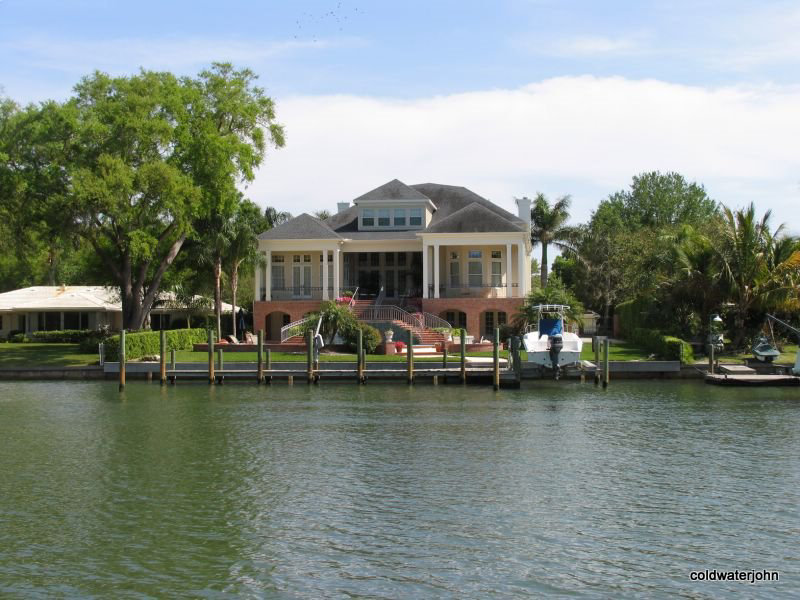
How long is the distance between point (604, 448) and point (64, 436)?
14724 mm

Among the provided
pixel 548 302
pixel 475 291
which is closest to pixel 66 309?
pixel 475 291

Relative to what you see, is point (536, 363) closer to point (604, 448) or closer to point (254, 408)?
point (254, 408)

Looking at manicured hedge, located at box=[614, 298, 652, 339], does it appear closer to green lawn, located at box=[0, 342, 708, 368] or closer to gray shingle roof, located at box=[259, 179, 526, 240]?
green lawn, located at box=[0, 342, 708, 368]

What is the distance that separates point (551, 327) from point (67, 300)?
3855cm

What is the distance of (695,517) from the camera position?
1705 centimetres

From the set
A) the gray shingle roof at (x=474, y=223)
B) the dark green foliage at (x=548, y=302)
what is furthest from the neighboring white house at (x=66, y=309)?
the dark green foliage at (x=548, y=302)

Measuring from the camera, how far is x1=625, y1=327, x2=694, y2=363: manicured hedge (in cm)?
4138

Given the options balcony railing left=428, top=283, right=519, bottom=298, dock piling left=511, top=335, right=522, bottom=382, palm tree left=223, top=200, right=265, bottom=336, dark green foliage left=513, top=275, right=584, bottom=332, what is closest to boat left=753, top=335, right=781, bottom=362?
dark green foliage left=513, top=275, right=584, bottom=332

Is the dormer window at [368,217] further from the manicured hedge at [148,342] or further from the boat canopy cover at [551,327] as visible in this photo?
the boat canopy cover at [551,327]

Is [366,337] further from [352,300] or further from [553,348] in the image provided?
[553,348]

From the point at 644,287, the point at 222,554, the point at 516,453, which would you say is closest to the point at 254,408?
the point at 516,453

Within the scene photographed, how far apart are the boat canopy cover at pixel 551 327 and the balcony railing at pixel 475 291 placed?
14.0 metres

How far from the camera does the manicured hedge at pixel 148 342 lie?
4338 cm

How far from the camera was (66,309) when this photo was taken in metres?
63.7
